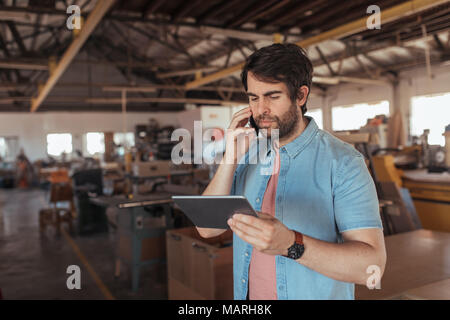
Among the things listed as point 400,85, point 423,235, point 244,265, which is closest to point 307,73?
point 244,265

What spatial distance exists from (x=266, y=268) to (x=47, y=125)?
15609mm

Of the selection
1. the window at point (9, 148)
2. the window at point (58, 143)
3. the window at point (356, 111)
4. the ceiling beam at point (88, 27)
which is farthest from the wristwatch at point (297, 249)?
the window at point (9, 148)

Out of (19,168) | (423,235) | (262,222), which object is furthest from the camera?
(19,168)

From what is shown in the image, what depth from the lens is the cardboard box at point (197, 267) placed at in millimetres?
2461

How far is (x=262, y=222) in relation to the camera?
89 centimetres

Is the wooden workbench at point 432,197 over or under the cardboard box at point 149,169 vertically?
under

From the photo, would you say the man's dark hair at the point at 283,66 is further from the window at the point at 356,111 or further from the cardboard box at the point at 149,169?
the window at the point at 356,111

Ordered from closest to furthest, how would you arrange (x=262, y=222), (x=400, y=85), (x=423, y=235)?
(x=262, y=222), (x=423, y=235), (x=400, y=85)

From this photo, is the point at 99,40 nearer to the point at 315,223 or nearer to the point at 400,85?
the point at 400,85

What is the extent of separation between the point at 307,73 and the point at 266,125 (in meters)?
0.20

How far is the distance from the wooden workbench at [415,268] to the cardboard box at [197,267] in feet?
3.26

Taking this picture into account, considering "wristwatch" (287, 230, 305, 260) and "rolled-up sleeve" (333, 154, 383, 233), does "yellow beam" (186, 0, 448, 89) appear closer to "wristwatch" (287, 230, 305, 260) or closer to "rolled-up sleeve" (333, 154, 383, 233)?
"rolled-up sleeve" (333, 154, 383, 233)

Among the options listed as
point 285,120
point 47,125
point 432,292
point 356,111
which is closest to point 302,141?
point 285,120

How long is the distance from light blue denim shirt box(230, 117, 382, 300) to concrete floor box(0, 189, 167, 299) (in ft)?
9.21
